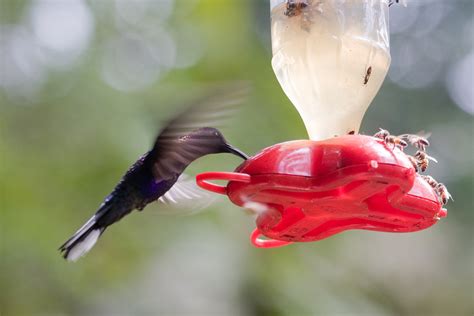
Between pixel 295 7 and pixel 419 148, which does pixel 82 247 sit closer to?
pixel 295 7

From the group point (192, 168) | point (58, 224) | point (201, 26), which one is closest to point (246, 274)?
point (192, 168)

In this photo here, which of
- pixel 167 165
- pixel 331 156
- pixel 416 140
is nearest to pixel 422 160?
pixel 416 140

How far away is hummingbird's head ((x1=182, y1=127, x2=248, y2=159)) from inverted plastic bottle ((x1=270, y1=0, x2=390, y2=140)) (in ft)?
1.31

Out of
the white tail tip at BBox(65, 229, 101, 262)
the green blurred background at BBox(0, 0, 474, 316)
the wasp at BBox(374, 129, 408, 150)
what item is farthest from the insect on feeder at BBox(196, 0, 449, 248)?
the green blurred background at BBox(0, 0, 474, 316)

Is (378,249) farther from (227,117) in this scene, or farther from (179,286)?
(227,117)

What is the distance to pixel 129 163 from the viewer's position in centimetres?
485

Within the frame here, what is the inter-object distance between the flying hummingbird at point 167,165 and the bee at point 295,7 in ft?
1.96

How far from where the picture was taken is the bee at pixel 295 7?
9.35 ft

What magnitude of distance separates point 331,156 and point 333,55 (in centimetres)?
83

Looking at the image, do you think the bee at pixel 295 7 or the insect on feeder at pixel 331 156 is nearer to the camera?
the insect on feeder at pixel 331 156

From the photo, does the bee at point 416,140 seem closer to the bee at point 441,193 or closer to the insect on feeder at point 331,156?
the insect on feeder at point 331,156

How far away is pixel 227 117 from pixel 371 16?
0.95 m

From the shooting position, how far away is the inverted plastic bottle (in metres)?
2.89

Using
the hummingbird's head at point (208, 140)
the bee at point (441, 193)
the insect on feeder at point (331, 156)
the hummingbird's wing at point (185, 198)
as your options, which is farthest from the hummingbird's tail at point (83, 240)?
the bee at point (441, 193)
